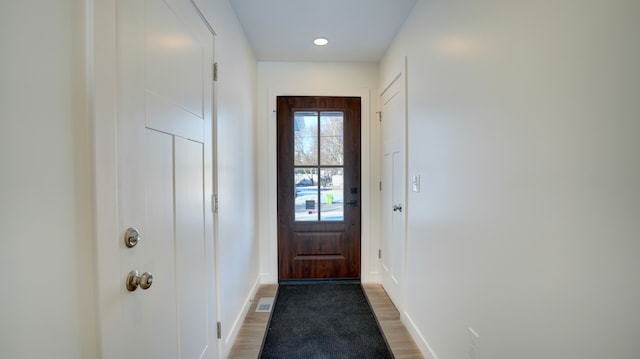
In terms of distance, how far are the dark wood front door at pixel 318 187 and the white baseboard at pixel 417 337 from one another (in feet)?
3.20

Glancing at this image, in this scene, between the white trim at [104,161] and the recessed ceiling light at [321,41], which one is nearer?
the white trim at [104,161]

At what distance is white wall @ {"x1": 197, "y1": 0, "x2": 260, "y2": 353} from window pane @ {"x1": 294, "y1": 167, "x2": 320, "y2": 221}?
0.52 meters

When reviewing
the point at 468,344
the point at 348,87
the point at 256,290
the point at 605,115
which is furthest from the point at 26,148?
the point at 348,87

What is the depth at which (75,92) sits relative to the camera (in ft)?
2.42

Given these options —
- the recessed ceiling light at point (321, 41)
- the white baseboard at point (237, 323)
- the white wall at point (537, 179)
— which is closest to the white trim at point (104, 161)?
the white baseboard at point (237, 323)

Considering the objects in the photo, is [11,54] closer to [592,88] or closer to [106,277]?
[106,277]

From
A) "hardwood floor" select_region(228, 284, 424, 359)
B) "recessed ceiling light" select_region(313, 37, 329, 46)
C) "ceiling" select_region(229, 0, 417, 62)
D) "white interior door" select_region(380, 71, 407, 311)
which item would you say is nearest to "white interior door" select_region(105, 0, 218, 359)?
"hardwood floor" select_region(228, 284, 424, 359)

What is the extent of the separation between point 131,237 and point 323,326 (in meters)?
1.78

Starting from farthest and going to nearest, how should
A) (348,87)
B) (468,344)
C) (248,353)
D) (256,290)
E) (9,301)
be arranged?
(348,87), (256,290), (248,353), (468,344), (9,301)

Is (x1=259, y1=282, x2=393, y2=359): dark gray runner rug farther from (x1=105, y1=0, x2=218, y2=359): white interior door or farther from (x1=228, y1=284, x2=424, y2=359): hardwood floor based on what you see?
(x1=105, y1=0, x2=218, y2=359): white interior door

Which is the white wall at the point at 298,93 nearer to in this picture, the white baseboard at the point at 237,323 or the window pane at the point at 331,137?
the window pane at the point at 331,137

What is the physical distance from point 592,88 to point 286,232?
2766 mm

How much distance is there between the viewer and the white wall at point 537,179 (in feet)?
2.38

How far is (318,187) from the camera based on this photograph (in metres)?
3.19
